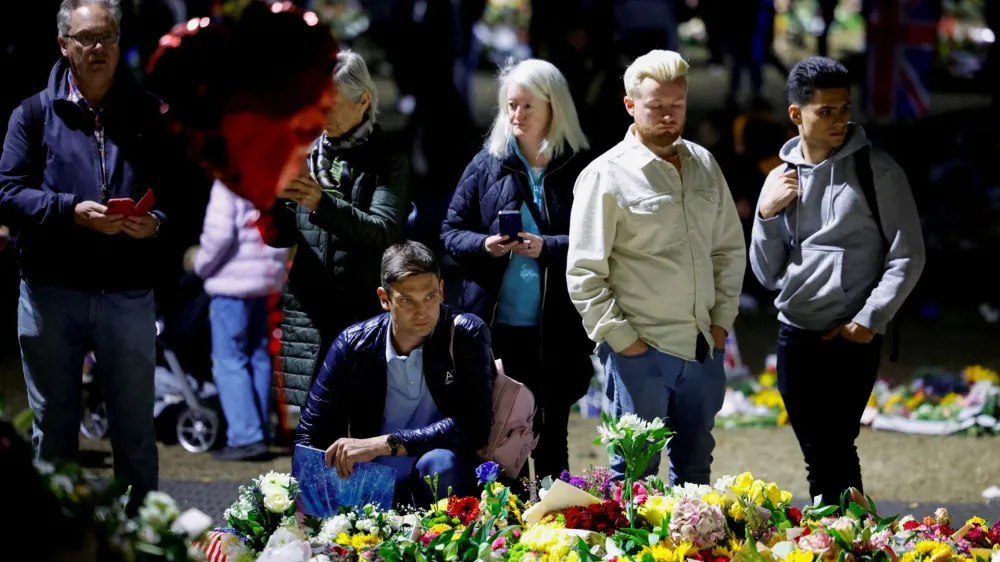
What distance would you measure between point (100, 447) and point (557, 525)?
3.42 meters

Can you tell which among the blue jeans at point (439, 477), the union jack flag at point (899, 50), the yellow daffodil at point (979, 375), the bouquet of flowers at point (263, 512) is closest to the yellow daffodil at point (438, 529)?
the bouquet of flowers at point (263, 512)

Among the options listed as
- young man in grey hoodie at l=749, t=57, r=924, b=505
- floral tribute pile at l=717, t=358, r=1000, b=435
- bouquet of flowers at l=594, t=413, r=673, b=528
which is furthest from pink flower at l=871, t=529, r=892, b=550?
floral tribute pile at l=717, t=358, r=1000, b=435

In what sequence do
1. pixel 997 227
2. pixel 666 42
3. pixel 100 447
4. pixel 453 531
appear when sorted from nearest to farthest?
pixel 453 531, pixel 100 447, pixel 997 227, pixel 666 42

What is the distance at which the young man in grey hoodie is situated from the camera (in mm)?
4168

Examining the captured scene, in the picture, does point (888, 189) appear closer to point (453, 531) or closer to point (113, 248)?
point (453, 531)

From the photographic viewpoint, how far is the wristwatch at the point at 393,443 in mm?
3941

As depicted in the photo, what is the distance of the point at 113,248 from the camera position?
13.6ft

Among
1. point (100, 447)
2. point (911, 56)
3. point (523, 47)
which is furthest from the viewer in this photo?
point (523, 47)

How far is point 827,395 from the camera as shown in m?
4.28

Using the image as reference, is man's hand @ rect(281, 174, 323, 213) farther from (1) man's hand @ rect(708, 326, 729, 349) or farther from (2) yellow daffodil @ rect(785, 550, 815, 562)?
(2) yellow daffodil @ rect(785, 550, 815, 562)

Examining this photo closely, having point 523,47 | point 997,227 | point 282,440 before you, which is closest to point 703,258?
point 282,440

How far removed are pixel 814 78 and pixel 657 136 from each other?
0.51 m

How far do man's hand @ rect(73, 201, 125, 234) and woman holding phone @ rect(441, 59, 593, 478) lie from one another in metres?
1.09

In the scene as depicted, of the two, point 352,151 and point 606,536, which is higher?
point 352,151
